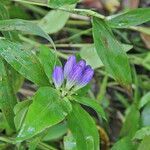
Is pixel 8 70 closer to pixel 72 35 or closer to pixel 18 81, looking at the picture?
pixel 18 81

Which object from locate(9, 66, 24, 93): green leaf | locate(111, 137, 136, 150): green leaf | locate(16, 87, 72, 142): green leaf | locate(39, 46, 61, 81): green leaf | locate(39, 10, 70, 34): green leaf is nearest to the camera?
locate(16, 87, 72, 142): green leaf

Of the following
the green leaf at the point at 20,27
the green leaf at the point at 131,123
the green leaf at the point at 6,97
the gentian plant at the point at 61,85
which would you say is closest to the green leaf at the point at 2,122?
the gentian plant at the point at 61,85

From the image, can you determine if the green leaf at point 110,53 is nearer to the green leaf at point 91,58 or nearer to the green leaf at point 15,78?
the green leaf at point 15,78

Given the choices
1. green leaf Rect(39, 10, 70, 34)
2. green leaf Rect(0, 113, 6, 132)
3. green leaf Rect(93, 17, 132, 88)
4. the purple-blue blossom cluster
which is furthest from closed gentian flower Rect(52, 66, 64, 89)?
green leaf Rect(39, 10, 70, 34)

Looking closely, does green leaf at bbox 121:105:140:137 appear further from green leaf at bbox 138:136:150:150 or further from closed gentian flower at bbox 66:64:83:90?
closed gentian flower at bbox 66:64:83:90

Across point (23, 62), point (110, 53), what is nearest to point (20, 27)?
point (23, 62)

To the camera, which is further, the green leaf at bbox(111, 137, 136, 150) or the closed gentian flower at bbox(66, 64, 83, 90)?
the green leaf at bbox(111, 137, 136, 150)
